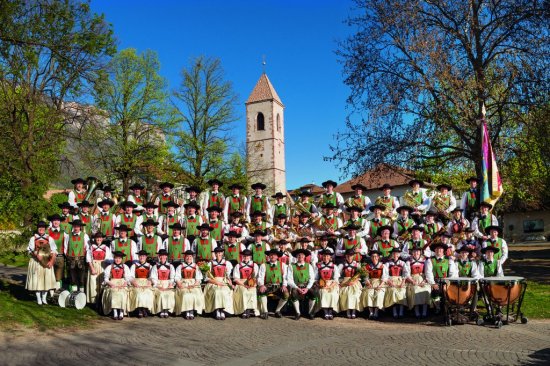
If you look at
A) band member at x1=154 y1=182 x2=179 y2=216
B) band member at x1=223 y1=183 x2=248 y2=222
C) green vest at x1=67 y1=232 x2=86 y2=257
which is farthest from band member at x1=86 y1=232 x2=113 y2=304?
band member at x1=223 y1=183 x2=248 y2=222

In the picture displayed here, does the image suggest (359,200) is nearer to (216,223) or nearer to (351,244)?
(351,244)

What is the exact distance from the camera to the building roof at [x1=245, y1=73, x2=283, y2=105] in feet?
199

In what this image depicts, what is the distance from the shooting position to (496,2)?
1688 cm

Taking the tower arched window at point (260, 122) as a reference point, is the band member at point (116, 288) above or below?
below

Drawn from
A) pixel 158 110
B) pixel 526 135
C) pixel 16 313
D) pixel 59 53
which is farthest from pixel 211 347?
pixel 158 110

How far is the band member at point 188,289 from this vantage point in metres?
12.4

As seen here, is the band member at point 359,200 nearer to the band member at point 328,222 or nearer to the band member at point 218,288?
the band member at point 328,222

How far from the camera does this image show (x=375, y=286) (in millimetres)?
12727

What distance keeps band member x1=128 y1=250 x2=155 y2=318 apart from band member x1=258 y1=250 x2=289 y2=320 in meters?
2.61

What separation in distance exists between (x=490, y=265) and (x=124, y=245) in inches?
346

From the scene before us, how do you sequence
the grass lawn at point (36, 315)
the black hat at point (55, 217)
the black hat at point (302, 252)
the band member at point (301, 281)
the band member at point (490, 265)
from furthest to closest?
the black hat at point (55, 217) → the black hat at point (302, 252) → the band member at point (301, 281) → the band member at point (490, 265) → the grass lawn at point (36, 315)

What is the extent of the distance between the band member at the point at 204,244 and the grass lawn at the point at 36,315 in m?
2.89

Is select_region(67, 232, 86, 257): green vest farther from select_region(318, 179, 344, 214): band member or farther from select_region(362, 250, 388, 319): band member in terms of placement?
select_region(362, 250, 388, 319): band member

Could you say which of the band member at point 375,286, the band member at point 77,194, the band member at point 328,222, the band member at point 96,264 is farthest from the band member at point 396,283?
the band member at point 77,194
